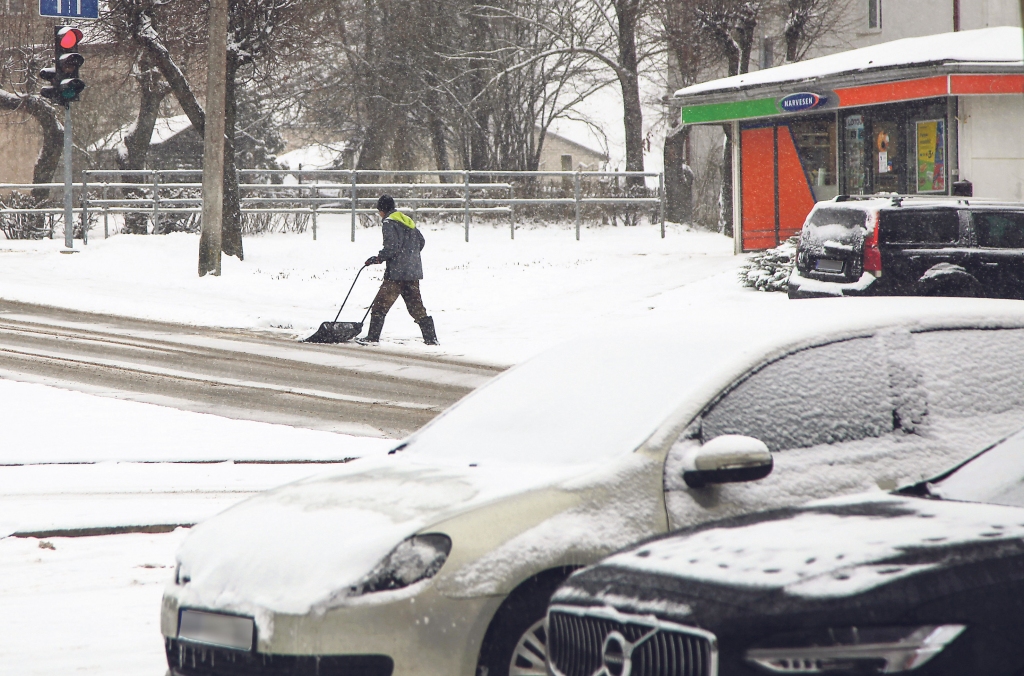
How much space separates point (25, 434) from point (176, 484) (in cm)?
222

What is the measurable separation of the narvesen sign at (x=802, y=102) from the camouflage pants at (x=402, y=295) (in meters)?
10.7

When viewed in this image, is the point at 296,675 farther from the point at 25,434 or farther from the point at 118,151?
the point at 118,151

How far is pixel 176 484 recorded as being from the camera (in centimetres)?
795

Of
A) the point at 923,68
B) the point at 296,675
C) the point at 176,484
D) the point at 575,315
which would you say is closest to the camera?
the point at 296,675

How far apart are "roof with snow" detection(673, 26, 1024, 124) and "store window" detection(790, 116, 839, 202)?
3.32 feet

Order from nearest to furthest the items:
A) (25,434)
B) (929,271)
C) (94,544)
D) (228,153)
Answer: (94,544)
(25,434)
(929,271)
(228,153)

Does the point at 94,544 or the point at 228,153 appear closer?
the point at 94,544

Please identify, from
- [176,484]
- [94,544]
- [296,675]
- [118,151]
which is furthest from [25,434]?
[118,151]

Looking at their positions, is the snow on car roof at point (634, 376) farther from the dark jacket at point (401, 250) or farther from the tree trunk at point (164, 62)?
the tree trunk at point (164, 62)

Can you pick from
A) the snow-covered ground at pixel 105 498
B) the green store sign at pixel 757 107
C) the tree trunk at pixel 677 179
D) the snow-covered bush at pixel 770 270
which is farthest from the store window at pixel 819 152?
the snow-covered ground at pixel 105 498

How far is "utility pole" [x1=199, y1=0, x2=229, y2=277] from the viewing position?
67.7 ft

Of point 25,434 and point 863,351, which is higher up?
point 863,351

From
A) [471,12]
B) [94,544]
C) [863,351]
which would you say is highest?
[471,12]

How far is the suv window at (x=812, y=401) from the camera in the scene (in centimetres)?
428
